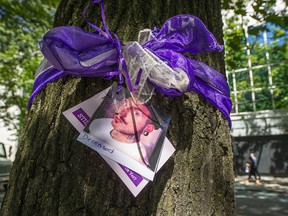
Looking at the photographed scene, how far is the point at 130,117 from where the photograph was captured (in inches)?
44.7

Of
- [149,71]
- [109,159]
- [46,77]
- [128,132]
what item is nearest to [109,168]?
[109,159]

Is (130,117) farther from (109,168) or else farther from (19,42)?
(19,42)

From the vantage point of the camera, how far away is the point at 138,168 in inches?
42.6

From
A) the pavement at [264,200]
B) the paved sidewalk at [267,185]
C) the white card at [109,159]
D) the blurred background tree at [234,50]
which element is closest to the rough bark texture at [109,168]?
the white card at [109,159]

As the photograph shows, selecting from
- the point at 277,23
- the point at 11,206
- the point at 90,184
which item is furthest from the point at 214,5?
the point at 277,23

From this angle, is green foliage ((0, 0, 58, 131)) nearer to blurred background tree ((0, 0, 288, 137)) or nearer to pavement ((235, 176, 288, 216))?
blurred background tree ((0, 0, 288, 137))

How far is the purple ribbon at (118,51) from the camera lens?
109 centimetres

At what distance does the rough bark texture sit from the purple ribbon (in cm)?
6

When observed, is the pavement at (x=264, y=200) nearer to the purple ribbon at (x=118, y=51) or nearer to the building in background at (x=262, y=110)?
the building in background at (x=262, y=110)

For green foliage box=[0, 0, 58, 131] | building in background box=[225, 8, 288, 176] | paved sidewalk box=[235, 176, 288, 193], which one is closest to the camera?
green foliage box=[0, 0, 58, 131]

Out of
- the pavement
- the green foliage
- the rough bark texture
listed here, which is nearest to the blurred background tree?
the green foliage

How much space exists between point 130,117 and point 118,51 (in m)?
0.24

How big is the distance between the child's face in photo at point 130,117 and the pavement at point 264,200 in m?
7.97

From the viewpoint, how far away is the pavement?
8921 millimetres
